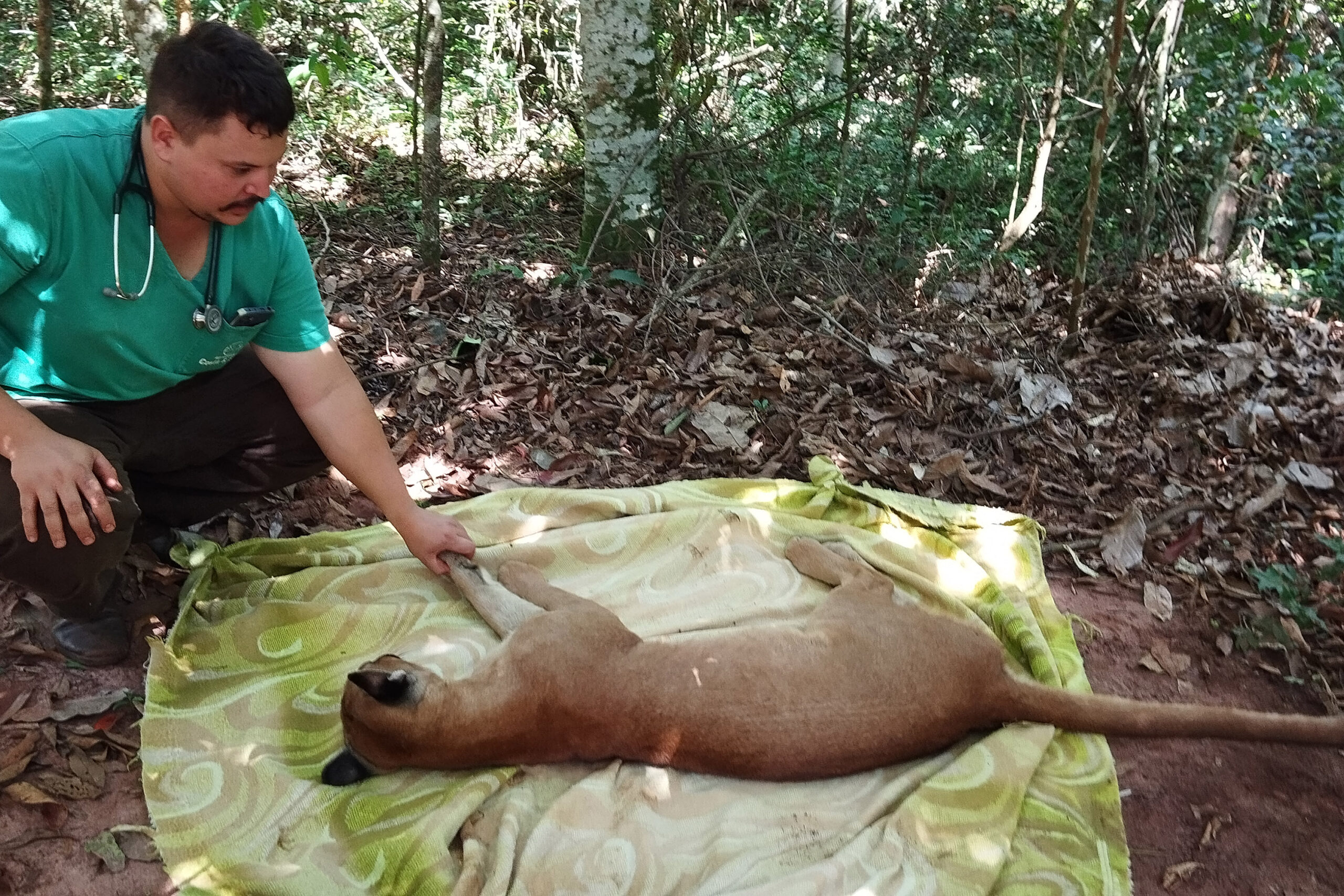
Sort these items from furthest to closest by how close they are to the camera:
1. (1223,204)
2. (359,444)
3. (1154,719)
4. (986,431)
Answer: (1223,204) < (986,431) < (359,444) < (1154,719)

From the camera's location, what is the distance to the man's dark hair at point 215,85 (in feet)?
8.61

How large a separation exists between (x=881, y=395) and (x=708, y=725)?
287 centimetres

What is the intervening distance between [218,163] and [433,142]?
117 inches

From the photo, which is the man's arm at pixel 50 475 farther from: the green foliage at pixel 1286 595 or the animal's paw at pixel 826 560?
the green foliage at pixel 1286 595

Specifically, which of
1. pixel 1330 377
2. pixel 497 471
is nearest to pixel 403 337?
Answer: pixel 497 471

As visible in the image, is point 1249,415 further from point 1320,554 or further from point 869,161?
point 869,161

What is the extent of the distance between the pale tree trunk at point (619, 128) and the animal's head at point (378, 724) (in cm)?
374

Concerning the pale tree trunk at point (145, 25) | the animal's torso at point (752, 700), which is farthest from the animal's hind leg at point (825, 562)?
the pale tree trunk at point (145, 25)

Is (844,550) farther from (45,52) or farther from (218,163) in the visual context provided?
(45,52)

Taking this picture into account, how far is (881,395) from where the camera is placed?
527 centimetres

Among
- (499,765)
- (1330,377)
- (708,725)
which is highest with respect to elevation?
(1330,377)

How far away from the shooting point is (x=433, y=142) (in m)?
5.54

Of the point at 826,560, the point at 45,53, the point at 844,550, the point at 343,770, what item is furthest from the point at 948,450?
the point at 45,53

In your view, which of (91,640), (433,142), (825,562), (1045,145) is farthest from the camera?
(1045,145)
